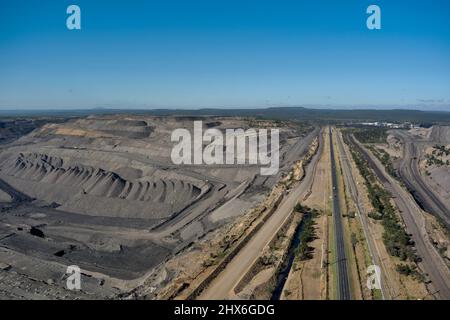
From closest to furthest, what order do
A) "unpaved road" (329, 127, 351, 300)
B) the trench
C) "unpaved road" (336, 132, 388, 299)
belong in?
"unpaved road" (329, 127, 351, 300) → the trench → "unpaved road" (336, 132, 388, 299)

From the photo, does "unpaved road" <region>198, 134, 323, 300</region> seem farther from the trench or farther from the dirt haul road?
the dirt haul road

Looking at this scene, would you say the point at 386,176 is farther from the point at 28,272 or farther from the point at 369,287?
the point at 28,272

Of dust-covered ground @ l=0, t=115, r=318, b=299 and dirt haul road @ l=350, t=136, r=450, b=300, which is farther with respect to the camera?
dust-covered ground @ l=0, t=115, r=318, b=299

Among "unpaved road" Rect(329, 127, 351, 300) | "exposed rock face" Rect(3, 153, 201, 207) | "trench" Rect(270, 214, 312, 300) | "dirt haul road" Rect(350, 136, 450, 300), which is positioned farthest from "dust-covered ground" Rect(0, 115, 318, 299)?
"dirt haul road" Rect(350, 136, 450, 300)

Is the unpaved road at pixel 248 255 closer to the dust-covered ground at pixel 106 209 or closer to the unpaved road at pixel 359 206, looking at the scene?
the dust-covered ground at pixel 106 209

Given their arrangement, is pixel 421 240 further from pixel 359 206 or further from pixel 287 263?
pixel 287 263

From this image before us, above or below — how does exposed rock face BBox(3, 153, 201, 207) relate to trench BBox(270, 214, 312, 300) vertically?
above

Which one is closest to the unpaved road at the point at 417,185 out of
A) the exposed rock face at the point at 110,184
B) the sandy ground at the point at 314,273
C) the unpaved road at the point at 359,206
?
the unpaved road at the point at 359,206
